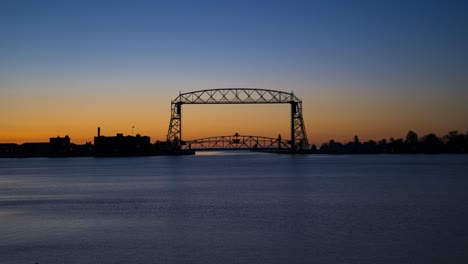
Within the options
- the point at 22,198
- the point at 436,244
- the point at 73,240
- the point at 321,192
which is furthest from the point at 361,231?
the point at 22,198

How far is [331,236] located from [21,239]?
26.3ft

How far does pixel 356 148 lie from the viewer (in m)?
148

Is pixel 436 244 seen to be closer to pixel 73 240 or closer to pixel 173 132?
pixel 73 240

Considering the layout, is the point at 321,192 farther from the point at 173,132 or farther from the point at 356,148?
the point at 356,148

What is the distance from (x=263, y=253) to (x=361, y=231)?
400 cm

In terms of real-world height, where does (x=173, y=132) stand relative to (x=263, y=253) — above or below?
above

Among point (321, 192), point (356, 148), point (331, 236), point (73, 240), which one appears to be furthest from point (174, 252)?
point (356, 148)

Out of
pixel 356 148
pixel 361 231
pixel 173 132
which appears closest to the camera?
pixel 361 231

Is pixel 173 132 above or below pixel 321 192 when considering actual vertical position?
above

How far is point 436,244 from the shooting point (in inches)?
541

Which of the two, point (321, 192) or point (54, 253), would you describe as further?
point (321, 192)

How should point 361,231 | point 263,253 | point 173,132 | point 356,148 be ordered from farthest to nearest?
point 356,148, point 173,132, point 361,231, point 263,253

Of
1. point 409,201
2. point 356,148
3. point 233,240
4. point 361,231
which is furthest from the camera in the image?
point 356,148

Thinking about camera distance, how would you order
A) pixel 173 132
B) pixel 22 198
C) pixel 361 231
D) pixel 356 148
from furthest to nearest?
pixel 356 148, pixel 173 132, pixel 22 198, pixel 361 231
